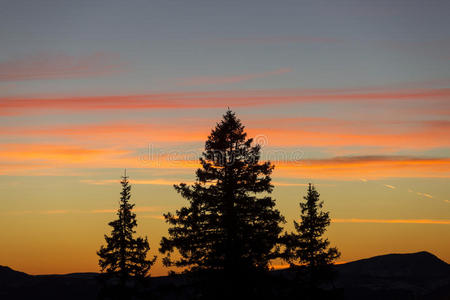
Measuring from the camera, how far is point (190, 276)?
3180cm

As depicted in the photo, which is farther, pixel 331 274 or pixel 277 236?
pixel 331 274

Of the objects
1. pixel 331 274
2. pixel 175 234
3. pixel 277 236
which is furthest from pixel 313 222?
pixel 175 234

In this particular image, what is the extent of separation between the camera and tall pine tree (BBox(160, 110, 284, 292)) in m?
31.6

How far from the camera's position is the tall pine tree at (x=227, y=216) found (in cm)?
3156

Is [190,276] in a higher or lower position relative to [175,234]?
lower

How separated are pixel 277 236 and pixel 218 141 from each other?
22.1ft

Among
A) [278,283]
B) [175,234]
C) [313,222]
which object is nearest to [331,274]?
[313,222]

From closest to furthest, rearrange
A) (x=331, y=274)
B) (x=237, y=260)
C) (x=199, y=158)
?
(x=237, y=260), (x=199, y=158), (x=331, y=274)

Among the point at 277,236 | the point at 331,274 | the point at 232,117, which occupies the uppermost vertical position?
the point at 232,117

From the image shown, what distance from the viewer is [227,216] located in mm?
31797

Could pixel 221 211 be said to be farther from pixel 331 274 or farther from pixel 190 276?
pixel 331 274

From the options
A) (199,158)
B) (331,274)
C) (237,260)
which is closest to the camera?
(237,260)

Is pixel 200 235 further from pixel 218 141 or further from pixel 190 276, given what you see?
pixel 218 141

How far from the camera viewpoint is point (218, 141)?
109ft
